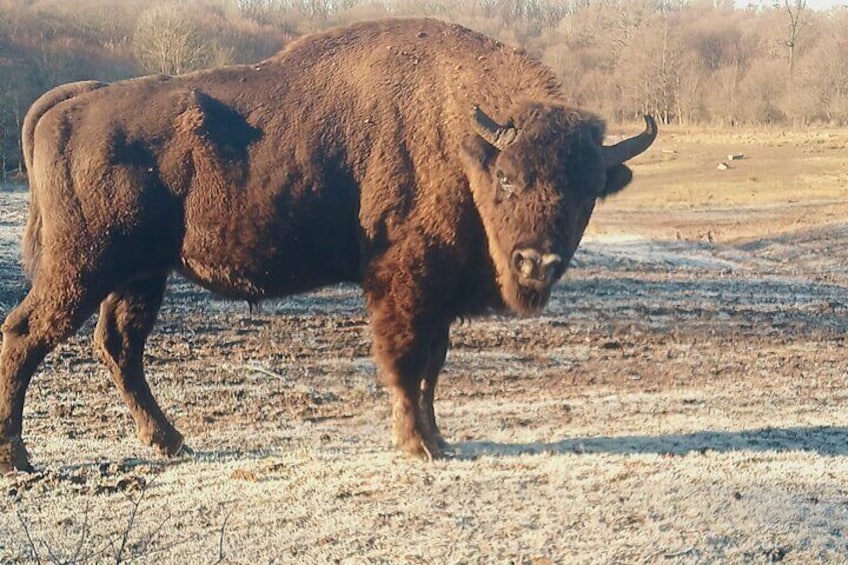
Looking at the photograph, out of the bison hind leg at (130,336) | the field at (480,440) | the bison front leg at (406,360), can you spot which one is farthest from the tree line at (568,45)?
the bison hind leg at (130,336)

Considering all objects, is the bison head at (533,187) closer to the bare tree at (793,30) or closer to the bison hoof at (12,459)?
the bison hoof at (12,459)

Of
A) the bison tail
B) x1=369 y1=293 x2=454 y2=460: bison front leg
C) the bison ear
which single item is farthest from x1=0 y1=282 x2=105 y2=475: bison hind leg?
the bison ear

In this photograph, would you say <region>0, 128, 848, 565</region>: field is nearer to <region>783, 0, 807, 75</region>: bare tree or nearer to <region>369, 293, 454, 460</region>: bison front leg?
<region>369, 293, 454, 460</region>: bison front leg

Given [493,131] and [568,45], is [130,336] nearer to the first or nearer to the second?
[493,131]

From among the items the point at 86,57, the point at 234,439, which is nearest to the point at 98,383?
the point at 234,439

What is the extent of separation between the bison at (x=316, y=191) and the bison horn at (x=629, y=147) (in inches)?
0.6

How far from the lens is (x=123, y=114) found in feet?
23.1

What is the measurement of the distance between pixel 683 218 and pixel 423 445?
27157mm

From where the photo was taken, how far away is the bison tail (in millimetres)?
7215

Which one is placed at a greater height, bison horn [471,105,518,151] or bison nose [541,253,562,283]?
bison horn [471,105,518,151]

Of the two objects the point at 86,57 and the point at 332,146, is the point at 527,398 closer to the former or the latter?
the point at 332,146

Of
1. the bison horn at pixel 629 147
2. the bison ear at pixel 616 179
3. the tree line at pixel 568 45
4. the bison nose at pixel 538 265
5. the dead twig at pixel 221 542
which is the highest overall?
the bison horn at pixel 629 147

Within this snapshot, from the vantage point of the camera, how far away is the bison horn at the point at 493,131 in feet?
21.8

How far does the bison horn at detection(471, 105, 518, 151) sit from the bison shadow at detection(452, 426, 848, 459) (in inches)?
85.4
